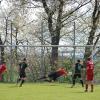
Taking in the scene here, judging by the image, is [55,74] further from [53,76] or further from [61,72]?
[61,72]

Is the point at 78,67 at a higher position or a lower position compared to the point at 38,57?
lower

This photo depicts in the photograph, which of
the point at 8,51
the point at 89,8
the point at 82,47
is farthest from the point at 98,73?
the point at 89,8

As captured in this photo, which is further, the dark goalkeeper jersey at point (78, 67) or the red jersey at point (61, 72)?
the red jersey at point (61, 72)

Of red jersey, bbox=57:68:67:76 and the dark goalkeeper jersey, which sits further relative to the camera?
red jersey, bbox=57:68:67:76

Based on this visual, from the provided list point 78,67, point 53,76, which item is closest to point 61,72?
point 53,76

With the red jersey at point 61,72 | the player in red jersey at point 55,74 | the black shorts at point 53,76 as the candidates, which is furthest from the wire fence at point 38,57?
the black shorts at point 53,76

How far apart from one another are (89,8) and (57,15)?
3294 mm

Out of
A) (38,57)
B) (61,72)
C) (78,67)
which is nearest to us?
(78,67)

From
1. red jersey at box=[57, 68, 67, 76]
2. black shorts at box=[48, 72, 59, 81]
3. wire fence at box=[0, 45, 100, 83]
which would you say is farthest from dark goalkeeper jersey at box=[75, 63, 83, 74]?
wire fence at box=[0, 45, 100, 83]

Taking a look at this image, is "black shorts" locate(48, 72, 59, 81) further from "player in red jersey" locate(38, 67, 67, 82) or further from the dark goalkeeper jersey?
the dark goalkeeper jersey

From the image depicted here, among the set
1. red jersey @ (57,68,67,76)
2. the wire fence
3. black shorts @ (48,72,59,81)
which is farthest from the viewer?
the wire fence

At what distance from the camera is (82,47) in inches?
1459

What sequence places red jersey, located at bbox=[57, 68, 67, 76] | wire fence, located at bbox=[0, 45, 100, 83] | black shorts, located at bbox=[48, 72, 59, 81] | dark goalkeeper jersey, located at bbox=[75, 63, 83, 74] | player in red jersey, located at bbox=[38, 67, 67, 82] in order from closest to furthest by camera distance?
dark goalkeeper jersey, located at bbox=[75, 63, 83, 74]
black shorts, located at bbox=[48, 72, 59, 81]
player in red jersey, located at bbox=[38, 67, 67, 82]
red jersey, located at bbox=[57, 68, 67, 76]
wire fence, located at bbox=[0, 45, 100, 83]

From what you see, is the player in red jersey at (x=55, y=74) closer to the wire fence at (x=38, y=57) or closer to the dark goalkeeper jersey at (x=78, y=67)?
the wire fence at (x=38, y=57)
